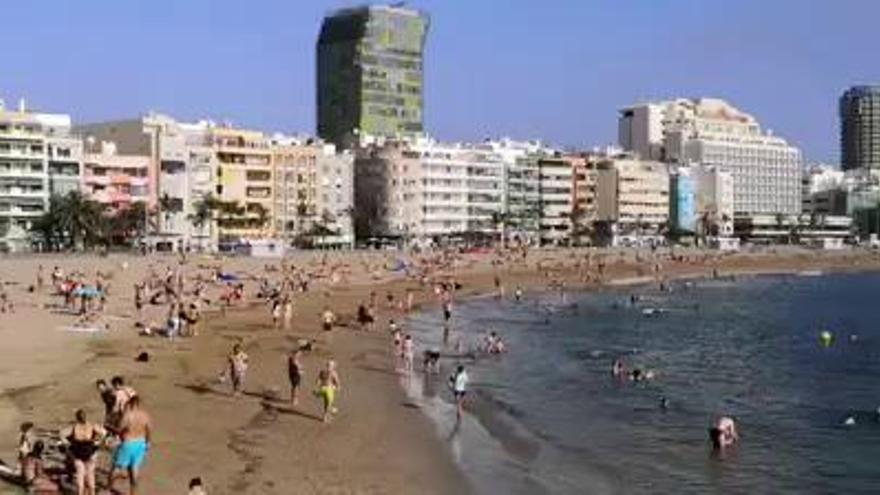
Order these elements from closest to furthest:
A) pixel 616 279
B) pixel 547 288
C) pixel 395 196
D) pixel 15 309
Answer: pixel 15 309 → pixel 547 288 → pixel 616 279 → pixel 395 196

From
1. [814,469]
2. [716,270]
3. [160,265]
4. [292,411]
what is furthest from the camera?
[716,270]

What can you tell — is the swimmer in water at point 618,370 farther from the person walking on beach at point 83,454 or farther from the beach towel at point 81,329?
the person walking on beach at point 83,454

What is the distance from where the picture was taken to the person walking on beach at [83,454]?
53.8 ft

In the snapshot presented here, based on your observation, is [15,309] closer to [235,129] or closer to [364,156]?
[235,129]

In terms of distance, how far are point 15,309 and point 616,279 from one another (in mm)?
64804

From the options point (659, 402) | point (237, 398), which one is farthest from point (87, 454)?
point (659, 402)

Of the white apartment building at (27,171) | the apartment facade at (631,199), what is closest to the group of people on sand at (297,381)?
the white apartment building at (27,171)

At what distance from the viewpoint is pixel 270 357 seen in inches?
1529

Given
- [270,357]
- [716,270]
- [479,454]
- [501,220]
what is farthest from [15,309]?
[501,220]

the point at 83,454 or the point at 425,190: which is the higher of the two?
the point at 425,190

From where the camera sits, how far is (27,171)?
110625mm

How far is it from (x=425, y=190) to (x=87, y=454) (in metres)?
138

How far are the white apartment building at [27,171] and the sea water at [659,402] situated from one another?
5520cm

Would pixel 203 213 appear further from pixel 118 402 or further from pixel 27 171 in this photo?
pixel 118 402
